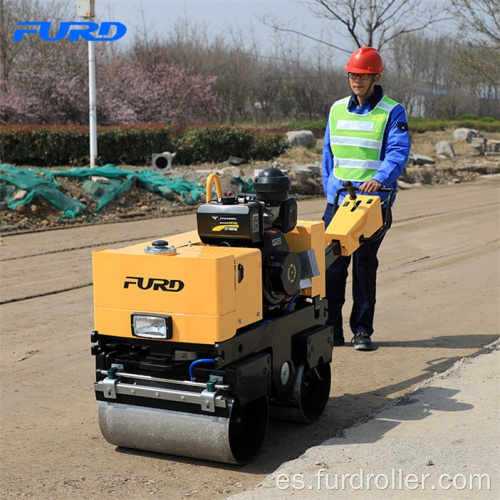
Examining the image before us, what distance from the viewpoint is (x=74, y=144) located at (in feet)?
61.2

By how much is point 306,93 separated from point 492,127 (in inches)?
426

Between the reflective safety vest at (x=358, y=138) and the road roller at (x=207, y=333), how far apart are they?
166cm

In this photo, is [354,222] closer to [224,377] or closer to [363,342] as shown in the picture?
[363,342]

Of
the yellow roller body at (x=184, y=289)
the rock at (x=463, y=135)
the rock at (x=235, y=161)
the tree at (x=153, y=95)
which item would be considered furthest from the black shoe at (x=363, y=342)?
the rock at (x=463, y=135)

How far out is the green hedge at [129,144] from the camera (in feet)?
59.0

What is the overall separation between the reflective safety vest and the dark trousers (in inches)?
13.6

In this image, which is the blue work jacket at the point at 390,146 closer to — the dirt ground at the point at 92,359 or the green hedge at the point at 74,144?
the dirt ground at the point at 92,359

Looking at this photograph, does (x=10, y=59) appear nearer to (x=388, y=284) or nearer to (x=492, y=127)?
(x=388, y=284)

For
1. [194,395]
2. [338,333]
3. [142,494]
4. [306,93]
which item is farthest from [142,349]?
[306,93]

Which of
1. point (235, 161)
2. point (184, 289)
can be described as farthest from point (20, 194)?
point (184, 289)

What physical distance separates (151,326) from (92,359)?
85.1 inches

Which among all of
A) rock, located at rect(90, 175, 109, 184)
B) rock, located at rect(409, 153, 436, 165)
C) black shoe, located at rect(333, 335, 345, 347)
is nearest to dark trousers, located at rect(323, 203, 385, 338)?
black shoe, located at rect(333, 335, 345, 347)

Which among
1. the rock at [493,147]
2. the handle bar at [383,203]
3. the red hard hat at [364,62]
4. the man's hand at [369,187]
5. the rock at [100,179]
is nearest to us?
the handle bar at [383,203]

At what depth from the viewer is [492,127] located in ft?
147
